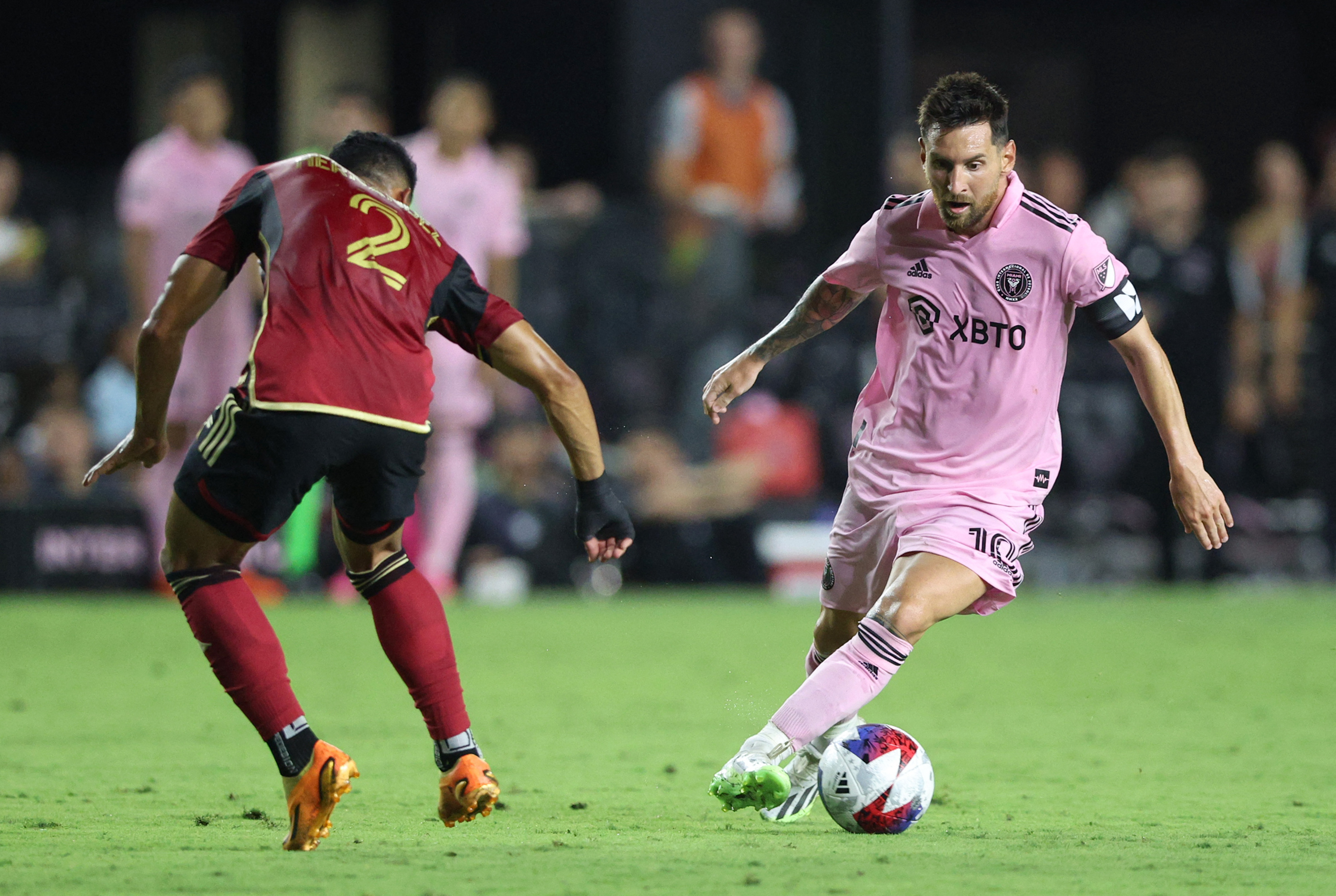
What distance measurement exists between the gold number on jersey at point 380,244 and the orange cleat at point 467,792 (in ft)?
4.02

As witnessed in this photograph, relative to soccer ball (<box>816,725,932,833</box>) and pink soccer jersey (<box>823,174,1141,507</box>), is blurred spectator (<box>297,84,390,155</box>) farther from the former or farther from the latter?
soccer ball (<box>816,725,932,833</box>)

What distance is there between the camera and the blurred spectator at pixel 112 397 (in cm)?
1268

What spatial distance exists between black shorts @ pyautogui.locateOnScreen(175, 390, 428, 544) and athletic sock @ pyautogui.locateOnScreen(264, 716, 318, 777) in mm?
482

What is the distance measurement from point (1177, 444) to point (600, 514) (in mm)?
1503

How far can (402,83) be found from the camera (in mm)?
18266

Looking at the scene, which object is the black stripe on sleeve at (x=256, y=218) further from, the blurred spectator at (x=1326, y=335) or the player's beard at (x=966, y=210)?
the blurred spectator at (x=1326, y=335)

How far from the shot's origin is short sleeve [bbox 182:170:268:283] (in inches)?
186

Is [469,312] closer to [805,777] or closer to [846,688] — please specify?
[846,688]

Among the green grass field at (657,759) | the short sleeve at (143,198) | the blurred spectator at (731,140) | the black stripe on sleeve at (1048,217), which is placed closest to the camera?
the green grass field at (657,759)

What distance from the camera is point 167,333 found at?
4.72 m

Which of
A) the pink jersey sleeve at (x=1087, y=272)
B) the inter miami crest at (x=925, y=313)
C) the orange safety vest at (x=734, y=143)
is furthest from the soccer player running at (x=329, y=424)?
the orange safety vest at (x=734, y=143)

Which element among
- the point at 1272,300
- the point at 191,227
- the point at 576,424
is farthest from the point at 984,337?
the point at 1272,300

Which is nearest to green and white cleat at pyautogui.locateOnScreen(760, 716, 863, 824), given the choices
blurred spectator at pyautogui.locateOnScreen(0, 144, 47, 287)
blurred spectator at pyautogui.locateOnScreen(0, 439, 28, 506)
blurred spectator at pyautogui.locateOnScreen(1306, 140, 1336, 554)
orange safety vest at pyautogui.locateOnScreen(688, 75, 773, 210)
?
blurred spectator at pyautogui.locateOnScreen(0, 439, 28, 506)

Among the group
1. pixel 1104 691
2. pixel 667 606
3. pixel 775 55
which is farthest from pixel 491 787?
pixel 775 55
